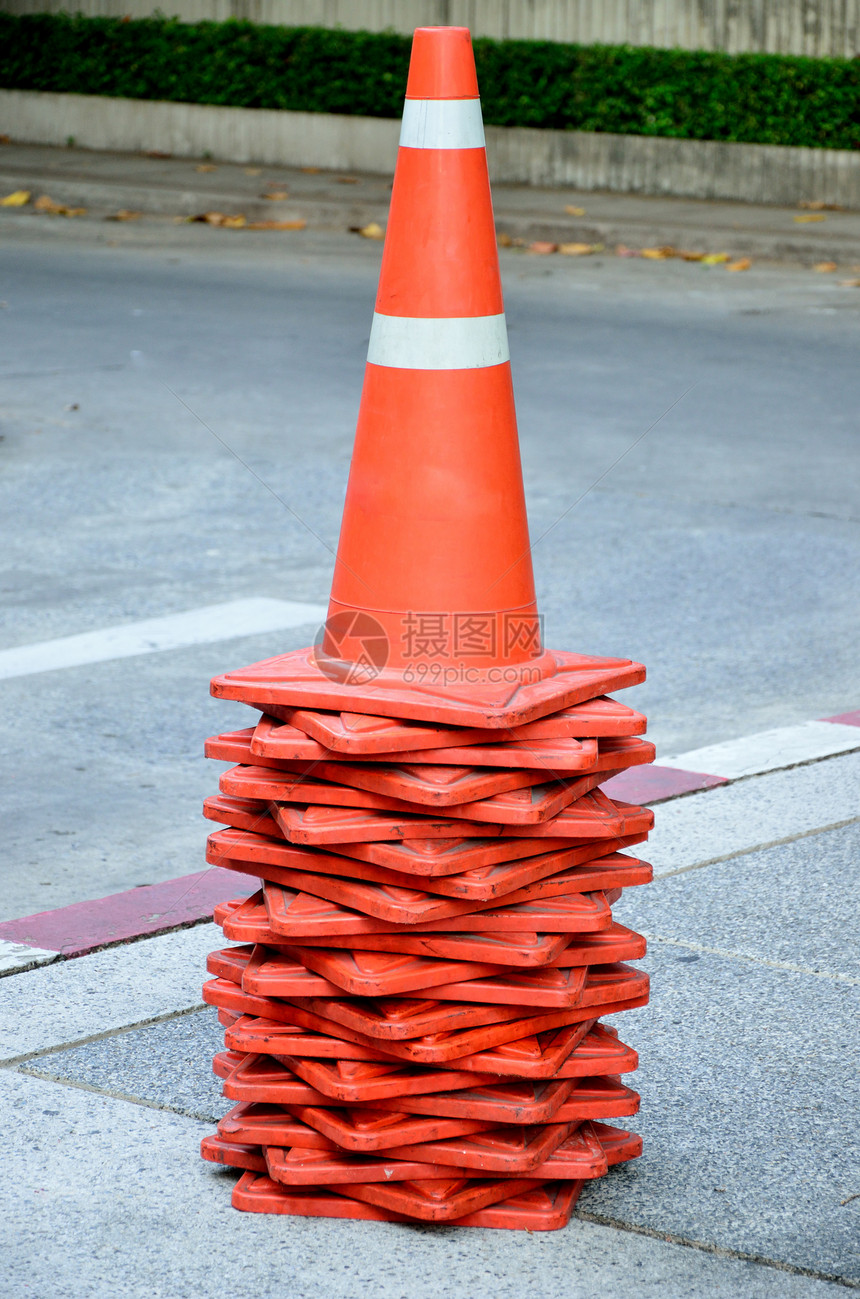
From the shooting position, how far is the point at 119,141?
22422 mm

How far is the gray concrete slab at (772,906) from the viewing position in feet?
12.4

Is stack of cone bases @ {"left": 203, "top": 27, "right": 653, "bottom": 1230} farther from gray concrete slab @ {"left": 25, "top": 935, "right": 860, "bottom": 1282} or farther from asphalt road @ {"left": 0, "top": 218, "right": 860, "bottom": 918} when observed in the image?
asphalt road @ {"left": 0, "top": 218, "right": 860, "bottom": 918}

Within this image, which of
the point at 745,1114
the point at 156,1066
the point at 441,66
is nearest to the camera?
the point at 441,66

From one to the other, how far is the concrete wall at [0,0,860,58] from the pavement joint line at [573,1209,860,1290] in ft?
56.7

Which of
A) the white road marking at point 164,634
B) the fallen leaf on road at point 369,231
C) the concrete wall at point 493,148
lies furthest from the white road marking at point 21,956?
the concrete wall at point 493,148

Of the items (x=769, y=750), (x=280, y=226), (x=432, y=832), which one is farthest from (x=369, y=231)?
(x=432, y=832)

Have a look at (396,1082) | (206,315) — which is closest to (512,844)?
(396,1082)

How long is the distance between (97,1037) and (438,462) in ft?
4.23

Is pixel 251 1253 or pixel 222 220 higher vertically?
pixel 222 220

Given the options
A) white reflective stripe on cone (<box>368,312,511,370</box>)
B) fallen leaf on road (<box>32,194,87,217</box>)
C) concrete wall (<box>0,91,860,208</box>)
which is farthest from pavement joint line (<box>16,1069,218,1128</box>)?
Result: fallen leaf on road (<box>32,194,87,217</box>)

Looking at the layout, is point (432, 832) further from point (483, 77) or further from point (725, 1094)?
point (483, 77)

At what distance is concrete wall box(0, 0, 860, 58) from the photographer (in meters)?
18.3

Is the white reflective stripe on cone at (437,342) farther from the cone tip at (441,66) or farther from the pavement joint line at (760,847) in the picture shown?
the pavement joint line at (760,847)

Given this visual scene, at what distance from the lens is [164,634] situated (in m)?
6.11
